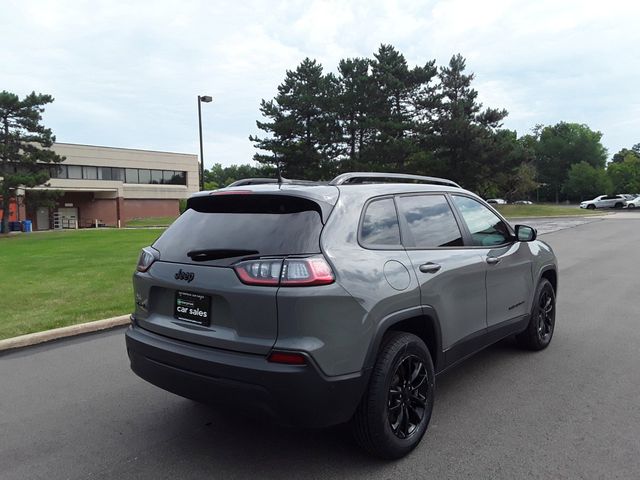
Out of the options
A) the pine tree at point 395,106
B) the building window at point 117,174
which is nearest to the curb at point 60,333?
the pine tree at point 395,106

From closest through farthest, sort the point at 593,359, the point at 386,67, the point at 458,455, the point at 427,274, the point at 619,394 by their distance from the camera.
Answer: the point at 458,455
the point at 427,274
the point at 619,394
the point at 593,359
the point at 386,67

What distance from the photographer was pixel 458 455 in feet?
10.4

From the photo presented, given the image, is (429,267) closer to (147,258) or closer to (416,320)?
(416,320)

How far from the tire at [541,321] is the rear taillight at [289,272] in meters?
3.02

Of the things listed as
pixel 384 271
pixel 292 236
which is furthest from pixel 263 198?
pixel 384 271

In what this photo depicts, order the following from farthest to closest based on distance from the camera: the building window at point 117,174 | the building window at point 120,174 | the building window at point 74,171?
1. the building window at point 117,174
2. the building window at point 74,171
3. the building window at point 120,174

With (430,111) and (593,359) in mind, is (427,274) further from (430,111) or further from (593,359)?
(430,111)

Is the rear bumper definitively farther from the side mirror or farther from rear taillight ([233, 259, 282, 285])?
the side mirror

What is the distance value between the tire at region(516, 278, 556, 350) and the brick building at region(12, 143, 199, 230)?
49.2m

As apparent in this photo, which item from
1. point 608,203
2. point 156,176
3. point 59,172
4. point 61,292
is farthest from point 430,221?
point 608,203

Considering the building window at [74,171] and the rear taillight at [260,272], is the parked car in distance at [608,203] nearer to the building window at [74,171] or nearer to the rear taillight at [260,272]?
the building window at [74,171]


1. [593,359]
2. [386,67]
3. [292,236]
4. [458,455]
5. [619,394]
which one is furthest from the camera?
[386,67]

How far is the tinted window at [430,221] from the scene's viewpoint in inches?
142

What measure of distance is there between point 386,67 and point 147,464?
4213 centimetres
